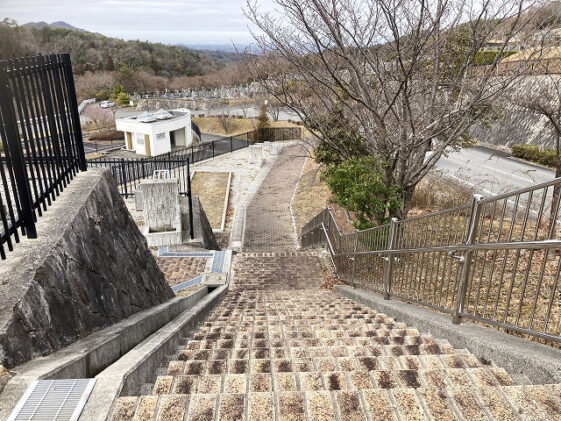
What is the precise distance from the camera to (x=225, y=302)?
7.17 metres

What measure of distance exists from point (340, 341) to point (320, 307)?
7.90ft

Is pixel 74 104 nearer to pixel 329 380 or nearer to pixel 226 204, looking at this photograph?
pixel 329 380

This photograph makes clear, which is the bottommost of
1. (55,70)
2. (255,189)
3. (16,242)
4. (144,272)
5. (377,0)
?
(255,189)

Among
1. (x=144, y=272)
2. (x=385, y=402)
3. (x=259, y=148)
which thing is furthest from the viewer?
(x=259, y=148)

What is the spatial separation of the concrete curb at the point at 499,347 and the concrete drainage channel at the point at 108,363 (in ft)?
7.78

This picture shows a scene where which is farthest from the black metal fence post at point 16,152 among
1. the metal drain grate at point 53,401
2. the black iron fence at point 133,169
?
the black iron fence at point 133,169

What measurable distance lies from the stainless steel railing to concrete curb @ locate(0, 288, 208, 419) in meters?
2.92

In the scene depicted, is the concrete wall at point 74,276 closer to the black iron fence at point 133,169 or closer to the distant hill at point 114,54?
the black iron fence at point 133,169

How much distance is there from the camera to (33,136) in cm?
466

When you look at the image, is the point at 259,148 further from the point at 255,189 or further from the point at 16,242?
the point at 16,242

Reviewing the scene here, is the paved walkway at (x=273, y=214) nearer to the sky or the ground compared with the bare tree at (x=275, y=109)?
nearer to the ground

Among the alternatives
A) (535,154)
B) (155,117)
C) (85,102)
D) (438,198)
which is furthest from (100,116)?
(535,154)

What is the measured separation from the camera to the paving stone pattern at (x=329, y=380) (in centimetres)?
201

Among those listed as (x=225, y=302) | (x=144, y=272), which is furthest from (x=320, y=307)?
(x=144, y=272)
